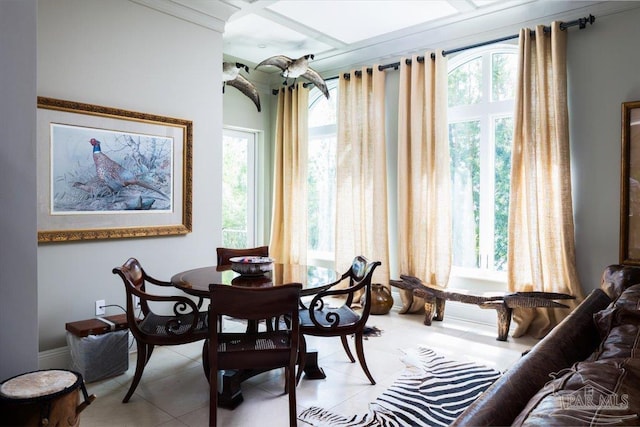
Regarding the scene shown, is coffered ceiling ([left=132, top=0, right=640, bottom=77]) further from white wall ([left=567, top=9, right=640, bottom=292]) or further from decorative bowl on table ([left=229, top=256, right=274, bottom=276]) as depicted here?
decorative bowl on table ([left=229, top=256, right=274, bottom=276])

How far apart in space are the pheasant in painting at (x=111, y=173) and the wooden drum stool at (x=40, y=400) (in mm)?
1893

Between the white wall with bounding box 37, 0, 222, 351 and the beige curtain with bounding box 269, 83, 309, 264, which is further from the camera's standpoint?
the beige curtain with bounding box 269, 83, 309, 264

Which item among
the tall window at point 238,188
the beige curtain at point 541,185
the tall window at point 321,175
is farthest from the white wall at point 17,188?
the tall window at point 321,175

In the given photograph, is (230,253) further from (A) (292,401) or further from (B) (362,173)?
(B) (362,173)

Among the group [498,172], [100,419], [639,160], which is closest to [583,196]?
[639,160]

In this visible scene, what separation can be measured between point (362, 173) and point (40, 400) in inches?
154

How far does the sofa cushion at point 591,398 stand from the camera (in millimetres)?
834

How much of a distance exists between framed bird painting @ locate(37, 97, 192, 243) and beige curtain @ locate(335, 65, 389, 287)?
1962 millimetres

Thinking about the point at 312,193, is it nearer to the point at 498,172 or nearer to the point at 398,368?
the point at 498,172

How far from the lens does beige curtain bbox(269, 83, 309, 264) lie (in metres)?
5.58

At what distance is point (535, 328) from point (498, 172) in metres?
1.50

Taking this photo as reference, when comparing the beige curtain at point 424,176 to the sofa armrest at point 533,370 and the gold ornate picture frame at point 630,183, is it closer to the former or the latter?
the gold ornate picture frame at point 630,183

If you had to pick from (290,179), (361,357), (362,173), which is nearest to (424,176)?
(362,173)

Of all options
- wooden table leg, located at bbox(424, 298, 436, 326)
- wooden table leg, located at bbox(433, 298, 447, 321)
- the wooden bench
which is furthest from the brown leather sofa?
wooden table leg, located at bbox(433, 298, 447, 321)
